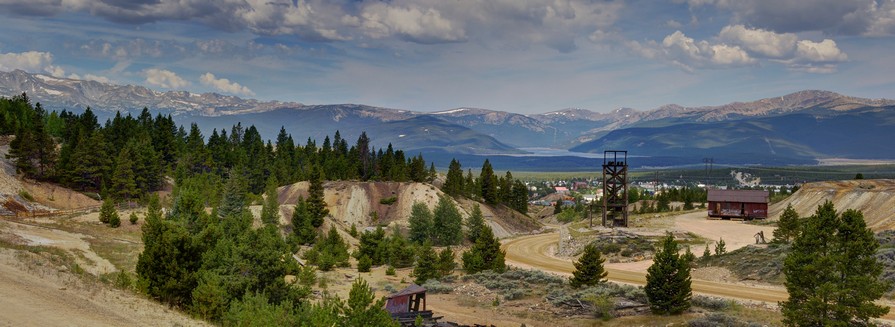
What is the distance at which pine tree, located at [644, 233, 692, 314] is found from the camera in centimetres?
3962

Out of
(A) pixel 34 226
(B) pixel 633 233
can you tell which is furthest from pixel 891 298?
(A) pixel 34 226

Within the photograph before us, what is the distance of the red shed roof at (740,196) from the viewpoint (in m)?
106

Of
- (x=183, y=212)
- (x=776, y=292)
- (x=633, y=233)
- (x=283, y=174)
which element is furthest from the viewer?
(x=283, y=174)

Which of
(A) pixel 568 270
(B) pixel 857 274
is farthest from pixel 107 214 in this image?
(B) pixel 857 274

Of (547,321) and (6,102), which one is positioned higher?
(6,102)

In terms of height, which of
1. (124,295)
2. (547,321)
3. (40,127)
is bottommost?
(547,321)

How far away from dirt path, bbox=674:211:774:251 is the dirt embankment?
34.1 m

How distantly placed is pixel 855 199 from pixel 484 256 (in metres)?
69.7

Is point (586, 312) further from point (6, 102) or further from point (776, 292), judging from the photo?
point (6, 102)

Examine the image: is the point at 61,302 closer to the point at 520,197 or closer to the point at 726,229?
the point at 726,229

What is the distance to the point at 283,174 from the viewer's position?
13675 cm

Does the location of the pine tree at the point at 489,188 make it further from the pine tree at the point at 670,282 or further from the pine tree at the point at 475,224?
the pine tree at the point at 670,282

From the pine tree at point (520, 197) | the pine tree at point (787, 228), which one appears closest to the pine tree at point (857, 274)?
the pine tree at point (787, 228)

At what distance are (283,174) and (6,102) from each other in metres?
65.2
